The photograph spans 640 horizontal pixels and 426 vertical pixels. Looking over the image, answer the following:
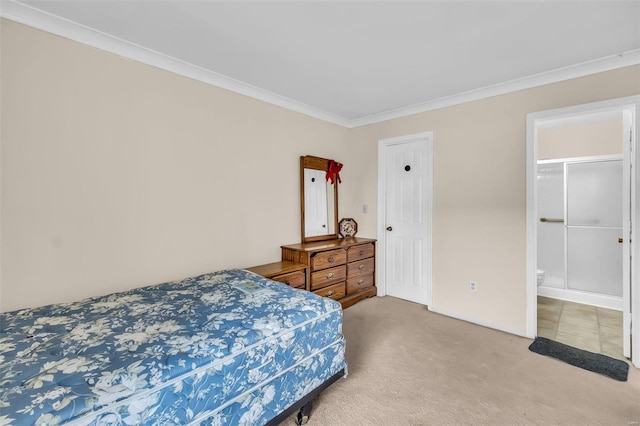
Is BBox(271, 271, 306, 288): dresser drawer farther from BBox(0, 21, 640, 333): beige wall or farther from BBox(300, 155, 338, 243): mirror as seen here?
BBox(300, 155, 338, 243): mirror

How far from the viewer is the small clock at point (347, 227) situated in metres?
4.02

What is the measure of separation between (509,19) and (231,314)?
8.43ft

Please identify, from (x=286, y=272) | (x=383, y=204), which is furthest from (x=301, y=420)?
(x=383, y=204)

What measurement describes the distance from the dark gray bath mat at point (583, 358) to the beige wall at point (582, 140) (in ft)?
7.88

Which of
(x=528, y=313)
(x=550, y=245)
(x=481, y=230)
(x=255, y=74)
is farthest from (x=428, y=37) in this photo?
A: (x=550, y=245)

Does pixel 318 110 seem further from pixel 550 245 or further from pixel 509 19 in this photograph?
pixel 550 245

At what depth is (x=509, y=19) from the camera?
1.85 metres

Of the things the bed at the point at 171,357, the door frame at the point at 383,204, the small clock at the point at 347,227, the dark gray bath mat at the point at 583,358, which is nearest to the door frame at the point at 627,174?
the dark gray bath mat at the point at 583,358

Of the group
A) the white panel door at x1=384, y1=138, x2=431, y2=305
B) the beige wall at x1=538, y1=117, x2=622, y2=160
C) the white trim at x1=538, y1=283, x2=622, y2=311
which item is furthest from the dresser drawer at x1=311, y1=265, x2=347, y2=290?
the beige wall at x1=538, y1=117, x2=622, y2=160

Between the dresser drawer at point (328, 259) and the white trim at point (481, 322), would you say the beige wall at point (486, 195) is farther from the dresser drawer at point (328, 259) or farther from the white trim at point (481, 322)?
the dresser drawer at point (328, 259)

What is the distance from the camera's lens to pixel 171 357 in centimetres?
125

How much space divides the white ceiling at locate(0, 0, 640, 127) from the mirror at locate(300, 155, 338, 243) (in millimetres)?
1008

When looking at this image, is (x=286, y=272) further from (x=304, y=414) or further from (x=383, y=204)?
(x=383, y=204)

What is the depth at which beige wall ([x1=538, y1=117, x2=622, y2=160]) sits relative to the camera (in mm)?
3424
